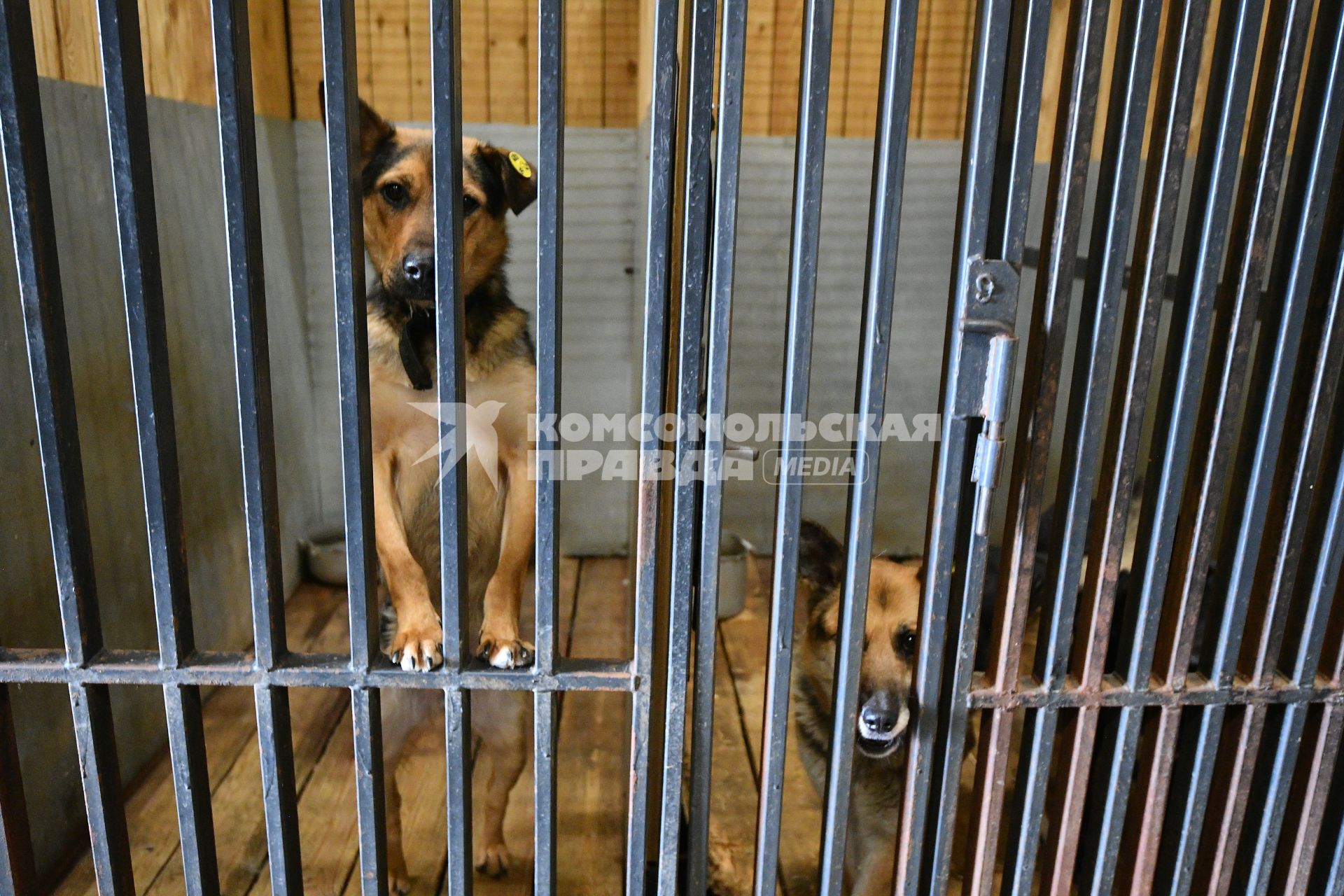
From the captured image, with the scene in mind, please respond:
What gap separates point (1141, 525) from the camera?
52.8 inches

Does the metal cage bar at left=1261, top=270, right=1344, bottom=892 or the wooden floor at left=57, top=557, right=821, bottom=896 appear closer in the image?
the metal cage bar at left=1261, top=270, right=1344, bottom=892

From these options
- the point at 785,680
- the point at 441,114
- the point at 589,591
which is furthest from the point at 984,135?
the point at 589,591

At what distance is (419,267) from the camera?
1.66 metres

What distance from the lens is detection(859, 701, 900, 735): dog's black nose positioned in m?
1.58

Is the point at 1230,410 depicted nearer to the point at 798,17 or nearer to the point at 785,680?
the point at 785,680

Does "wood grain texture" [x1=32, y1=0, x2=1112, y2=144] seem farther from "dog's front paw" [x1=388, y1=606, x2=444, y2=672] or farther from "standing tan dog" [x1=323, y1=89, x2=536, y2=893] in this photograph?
"dog's front paw" [x1=388, y1=606, x2=444, y2=672]

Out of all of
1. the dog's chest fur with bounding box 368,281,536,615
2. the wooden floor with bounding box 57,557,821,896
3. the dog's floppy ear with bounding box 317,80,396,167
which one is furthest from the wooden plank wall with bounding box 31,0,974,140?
the wooden floor with bounding box 57,557,821,896

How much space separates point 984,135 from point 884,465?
2.83 meters

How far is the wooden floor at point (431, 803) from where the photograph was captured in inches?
77.4

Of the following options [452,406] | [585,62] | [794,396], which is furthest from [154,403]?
[585,62]

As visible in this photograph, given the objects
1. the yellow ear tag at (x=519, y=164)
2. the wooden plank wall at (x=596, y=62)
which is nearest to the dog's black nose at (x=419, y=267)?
the yellow ear tag at (x=519, y=164)

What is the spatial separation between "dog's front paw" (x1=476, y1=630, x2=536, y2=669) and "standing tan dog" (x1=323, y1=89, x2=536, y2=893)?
221mm

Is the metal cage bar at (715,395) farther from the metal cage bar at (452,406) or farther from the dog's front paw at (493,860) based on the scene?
the dog's front paw at (493,860)

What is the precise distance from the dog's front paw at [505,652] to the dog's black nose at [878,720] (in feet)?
2.06
